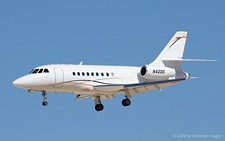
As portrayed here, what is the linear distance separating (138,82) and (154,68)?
1.63m

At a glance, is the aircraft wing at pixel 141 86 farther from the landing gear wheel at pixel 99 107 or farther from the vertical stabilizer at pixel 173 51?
the vertical stabilizer at pixel 173 51

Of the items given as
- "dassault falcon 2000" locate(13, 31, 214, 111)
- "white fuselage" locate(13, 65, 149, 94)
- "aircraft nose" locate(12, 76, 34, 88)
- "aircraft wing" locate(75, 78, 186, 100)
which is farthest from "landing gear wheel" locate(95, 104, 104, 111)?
"aircraft nose" locate(12, 76, 34, 88)

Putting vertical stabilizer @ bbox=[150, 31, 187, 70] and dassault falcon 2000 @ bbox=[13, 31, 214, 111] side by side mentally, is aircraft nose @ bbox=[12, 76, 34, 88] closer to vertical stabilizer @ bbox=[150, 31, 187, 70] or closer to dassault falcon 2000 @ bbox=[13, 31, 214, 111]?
dassault falcon 2000 @ bbox=[13, 31, 214, 111]

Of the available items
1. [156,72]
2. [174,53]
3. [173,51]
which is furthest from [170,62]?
[156,72]

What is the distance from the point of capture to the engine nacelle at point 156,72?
168 feet

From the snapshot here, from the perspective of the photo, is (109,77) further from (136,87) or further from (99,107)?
(99,107)

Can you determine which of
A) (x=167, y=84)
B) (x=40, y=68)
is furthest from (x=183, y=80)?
(x=40, y=68)

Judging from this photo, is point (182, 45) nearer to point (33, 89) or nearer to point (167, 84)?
point (167, 84)

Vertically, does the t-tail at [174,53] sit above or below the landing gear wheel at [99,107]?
above

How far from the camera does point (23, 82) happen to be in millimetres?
47281

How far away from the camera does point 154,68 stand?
2028 inches

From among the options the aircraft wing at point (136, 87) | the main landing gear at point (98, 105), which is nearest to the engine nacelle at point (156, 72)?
the aircraft wing at point (136, 87)

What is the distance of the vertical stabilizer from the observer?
174 feet

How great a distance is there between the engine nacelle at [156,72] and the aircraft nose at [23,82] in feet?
29.1
